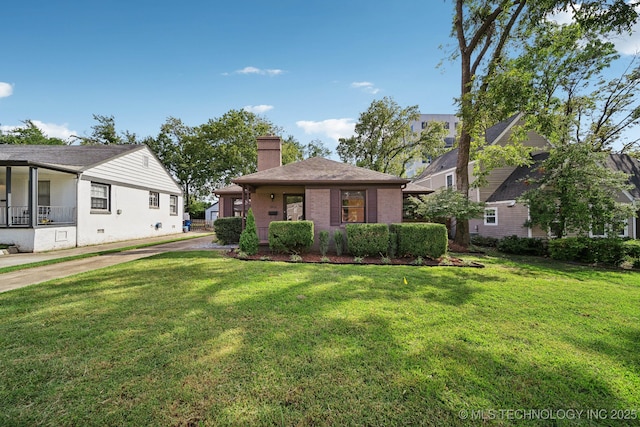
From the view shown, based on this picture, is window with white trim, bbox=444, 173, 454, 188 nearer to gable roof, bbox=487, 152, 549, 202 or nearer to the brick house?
gable roof, bbox=487, 152, 549, 202

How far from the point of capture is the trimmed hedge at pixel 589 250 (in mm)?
8578

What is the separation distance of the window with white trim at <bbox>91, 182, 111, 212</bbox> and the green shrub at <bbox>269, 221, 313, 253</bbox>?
32.0ft

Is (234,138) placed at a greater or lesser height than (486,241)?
greater

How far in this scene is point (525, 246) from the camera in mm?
11242

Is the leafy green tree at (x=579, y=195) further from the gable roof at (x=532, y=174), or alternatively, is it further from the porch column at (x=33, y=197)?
the porch column at (x=33, y=197)

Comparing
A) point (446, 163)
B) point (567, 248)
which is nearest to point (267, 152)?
point (567, 248)

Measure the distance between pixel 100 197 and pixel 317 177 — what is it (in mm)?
11099

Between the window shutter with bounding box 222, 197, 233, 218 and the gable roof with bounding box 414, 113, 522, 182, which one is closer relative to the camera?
the window shutter with bounding box 222, 197, 233, 218

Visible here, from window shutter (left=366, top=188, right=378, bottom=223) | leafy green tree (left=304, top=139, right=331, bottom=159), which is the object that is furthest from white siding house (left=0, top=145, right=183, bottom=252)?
leafy green tree (left=304, top=139, right=331, bottom=159)

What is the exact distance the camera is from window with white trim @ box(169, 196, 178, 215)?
59.8 feet

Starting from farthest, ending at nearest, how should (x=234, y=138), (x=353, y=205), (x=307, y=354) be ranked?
(x=234, y=138) < (x=353, y=205) < (x=307, y=354)

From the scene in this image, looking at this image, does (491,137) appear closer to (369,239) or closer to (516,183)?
(516,183)

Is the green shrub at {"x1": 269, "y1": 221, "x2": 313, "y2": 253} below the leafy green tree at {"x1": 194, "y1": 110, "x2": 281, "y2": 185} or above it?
below

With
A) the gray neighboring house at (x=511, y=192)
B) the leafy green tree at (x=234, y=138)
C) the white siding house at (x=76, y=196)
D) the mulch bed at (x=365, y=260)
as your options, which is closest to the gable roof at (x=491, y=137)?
the gray neighboring house at (x=511, y=192)
